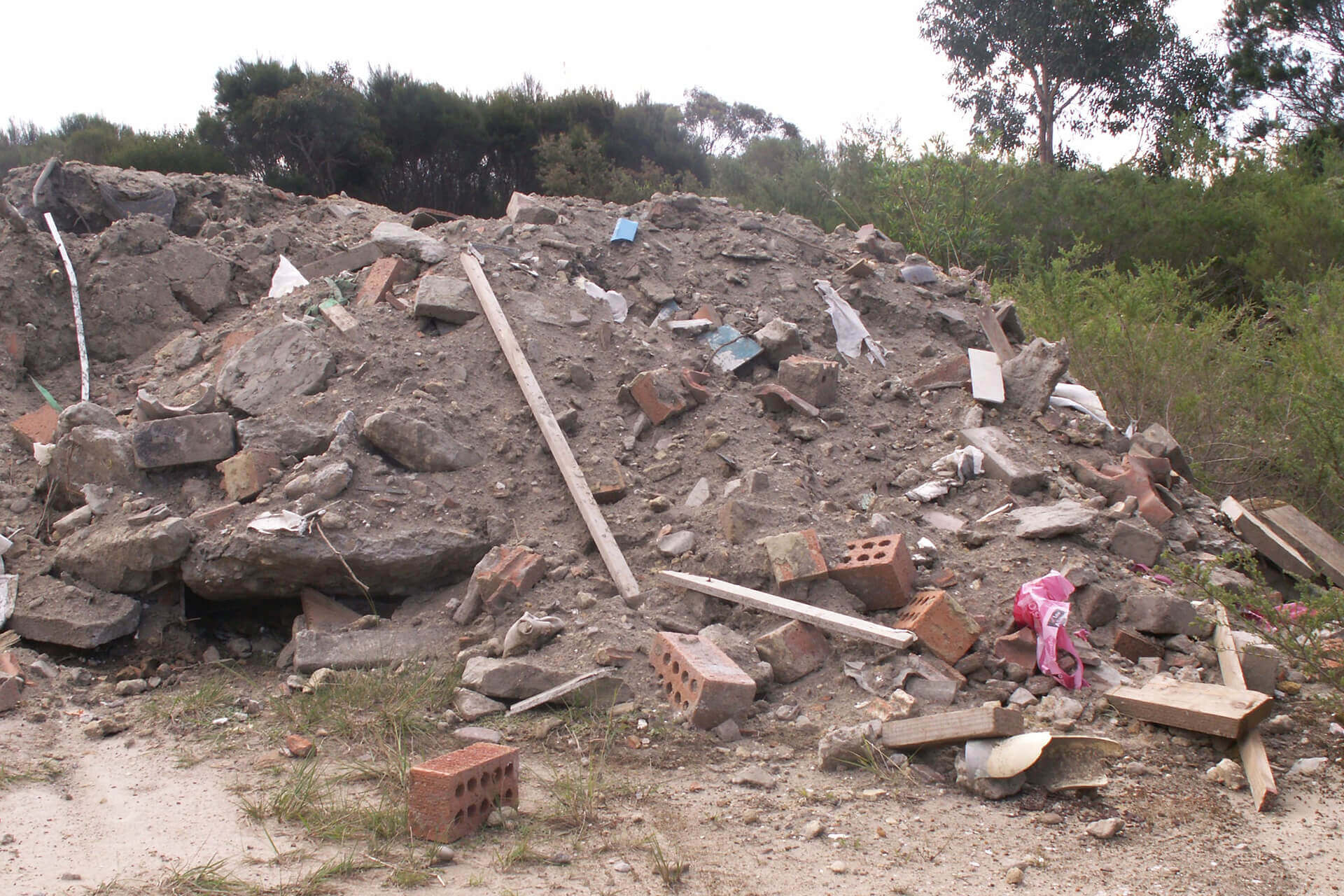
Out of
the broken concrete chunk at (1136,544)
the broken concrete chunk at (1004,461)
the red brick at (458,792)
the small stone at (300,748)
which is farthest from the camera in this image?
the broken concrete chunk at (1004,461)

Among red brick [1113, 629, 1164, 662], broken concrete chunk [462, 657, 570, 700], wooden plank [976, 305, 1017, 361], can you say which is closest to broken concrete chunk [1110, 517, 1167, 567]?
red brick [1113, 629, 1164, 662]

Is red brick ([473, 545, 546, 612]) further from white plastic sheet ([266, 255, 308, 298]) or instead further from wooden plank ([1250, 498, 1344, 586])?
wooden plank ([1250, 498, 1344, 586])

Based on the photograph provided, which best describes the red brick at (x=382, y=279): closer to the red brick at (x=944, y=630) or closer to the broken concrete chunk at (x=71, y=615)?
the broken concrete chunk at (x=71, y=615)

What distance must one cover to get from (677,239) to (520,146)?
1245 cm

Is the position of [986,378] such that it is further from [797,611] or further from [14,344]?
[14,344]

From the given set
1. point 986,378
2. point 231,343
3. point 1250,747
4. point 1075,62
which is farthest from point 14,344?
point 1075,62

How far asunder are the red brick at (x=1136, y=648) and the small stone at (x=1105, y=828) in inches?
47.5

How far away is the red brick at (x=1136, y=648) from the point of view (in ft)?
12.3

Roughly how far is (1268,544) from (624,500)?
10.7 feet

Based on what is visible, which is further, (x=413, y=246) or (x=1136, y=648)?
(x=413, y=246)

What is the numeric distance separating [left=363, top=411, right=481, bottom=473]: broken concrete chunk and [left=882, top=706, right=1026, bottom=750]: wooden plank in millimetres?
2538

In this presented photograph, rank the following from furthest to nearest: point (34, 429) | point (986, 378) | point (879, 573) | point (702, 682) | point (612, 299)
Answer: point (612, 299)
point (986, 378)
point (34, 429)
point (879, 573)
point (702, 682)

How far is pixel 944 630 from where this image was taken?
3645 millimetres

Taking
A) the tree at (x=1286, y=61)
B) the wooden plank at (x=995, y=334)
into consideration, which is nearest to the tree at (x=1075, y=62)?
the tree at (x=1286, y=61)
